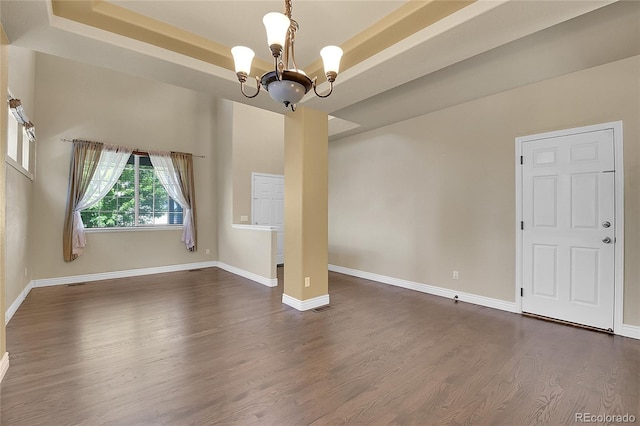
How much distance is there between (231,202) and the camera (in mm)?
6109

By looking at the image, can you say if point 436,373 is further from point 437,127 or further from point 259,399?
point 437,127

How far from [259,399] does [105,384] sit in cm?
117

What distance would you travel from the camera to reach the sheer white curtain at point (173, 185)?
585 cm

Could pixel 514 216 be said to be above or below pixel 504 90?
below

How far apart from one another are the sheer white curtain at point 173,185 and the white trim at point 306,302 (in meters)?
3.19

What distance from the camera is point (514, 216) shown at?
3709 millimetres

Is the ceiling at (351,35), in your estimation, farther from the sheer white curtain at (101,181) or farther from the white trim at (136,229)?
the white trim at (136,229)

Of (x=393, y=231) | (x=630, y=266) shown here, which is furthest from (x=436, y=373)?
(x=393, y=231)

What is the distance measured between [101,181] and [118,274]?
68.7 inches

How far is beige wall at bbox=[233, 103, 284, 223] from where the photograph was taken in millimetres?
6129

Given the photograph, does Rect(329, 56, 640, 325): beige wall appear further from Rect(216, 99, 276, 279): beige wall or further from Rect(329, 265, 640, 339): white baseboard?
Rect(216, 99, 276, 279): beige wall

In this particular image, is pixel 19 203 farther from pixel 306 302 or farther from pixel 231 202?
pixel 306 302

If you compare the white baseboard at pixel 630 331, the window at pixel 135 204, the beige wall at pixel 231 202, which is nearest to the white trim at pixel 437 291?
the white baseboard at pixel 630 331

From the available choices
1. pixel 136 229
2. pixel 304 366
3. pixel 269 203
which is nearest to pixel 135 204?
pixel 136 229
